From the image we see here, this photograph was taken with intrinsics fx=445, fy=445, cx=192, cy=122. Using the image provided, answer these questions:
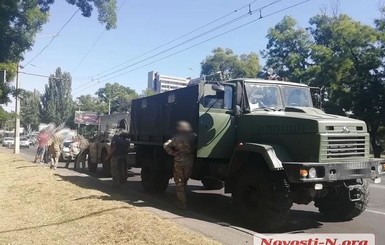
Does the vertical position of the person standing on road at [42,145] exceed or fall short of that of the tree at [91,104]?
it falls short

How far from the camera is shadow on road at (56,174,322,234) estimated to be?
26.4ft

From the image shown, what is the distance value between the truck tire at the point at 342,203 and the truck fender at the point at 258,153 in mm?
1489

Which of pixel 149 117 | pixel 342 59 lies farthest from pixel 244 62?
pixel 149 117

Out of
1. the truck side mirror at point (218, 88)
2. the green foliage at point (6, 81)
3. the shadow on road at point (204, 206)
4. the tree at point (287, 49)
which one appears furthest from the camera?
the tree at point (287, 49)

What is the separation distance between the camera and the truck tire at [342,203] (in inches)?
318

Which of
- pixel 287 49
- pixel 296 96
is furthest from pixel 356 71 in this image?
pixel 296 96

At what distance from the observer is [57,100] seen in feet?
303

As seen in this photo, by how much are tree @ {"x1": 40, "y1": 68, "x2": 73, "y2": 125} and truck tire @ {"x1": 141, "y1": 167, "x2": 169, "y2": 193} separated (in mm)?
82337

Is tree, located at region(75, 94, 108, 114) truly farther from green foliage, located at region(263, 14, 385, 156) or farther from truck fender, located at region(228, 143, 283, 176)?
truck fender, located at region(228, 143, 283, 176)

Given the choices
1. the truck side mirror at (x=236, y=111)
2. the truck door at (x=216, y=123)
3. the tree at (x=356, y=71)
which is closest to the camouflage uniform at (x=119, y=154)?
the truck door at (x=216, y=123)

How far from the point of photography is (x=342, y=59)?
119ft

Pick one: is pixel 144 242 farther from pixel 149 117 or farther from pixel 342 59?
pixel 342 59

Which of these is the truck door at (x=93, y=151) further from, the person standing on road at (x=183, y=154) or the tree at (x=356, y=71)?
the tree at (x=356, y=71)

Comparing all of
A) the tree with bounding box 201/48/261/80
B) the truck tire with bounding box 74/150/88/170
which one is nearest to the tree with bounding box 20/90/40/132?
the tree with bounding box 201/48/261/80
